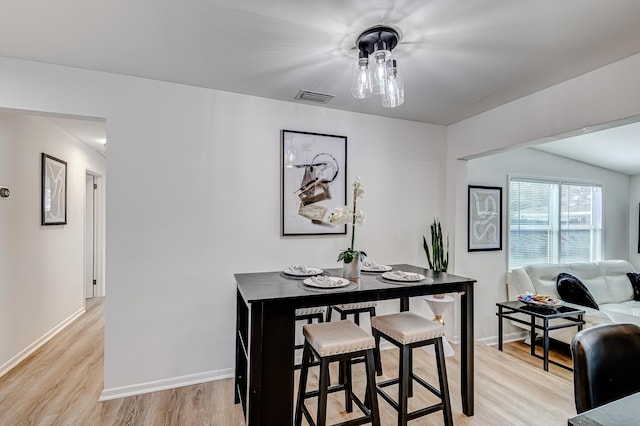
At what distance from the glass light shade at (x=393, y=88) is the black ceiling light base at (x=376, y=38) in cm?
17

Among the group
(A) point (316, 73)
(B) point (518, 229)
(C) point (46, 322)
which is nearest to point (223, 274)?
(A) point (316, 73)

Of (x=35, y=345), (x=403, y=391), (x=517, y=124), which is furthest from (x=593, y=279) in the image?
(x=35, y=345)

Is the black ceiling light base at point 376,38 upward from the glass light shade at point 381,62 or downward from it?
upward

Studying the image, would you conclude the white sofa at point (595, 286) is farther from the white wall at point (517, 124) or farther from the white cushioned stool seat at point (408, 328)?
the white cushioned stool seat at point (408, 328)

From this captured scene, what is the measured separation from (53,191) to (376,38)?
3.75 meters

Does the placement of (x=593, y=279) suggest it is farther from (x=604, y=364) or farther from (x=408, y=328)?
(x=604, y=364)

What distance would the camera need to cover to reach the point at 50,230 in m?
3.53

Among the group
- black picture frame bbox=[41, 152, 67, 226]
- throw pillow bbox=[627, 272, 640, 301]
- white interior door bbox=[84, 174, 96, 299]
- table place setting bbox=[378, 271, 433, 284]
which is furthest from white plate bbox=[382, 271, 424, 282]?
white interior door bbox=[84, 174, 96, 299]

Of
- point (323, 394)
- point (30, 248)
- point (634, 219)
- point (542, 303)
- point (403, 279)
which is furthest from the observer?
point (634, 219)

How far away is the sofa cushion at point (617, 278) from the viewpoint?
4.37 metres

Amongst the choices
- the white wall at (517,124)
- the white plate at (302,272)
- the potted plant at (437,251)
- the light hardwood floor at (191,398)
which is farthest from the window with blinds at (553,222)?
the white plate at (302,272)

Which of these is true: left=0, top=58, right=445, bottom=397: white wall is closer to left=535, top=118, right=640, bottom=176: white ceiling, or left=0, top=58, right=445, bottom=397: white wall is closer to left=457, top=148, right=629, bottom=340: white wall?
left=457, top=148, right=629, bottom=340: white wall

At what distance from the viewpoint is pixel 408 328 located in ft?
6.55

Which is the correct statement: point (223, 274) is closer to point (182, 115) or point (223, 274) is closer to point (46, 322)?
point (182, 115)
